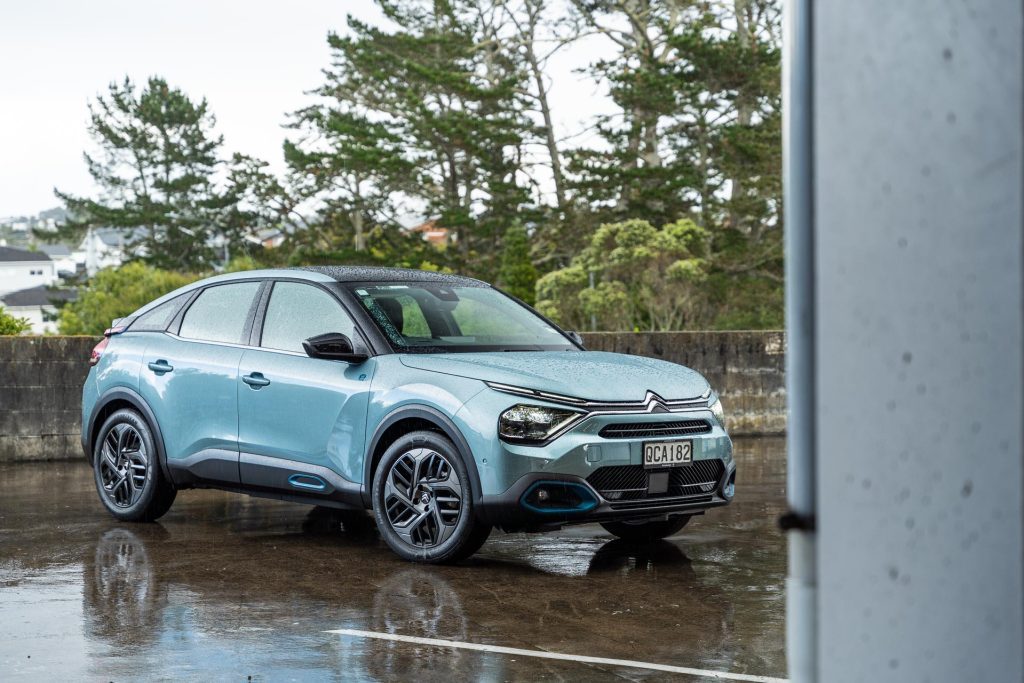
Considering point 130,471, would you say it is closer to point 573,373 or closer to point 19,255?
point 573,373

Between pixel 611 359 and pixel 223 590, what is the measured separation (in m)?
2.68

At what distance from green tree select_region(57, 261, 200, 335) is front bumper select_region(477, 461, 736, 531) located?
4877cm

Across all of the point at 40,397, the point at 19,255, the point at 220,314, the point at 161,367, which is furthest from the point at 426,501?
the point at 19,255

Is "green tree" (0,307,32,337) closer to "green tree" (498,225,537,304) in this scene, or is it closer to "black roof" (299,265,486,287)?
"black roof" (299,265,486,287)

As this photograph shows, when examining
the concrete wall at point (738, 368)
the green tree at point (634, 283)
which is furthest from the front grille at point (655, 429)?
the green tree at point (634, 283)

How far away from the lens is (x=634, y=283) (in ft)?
115

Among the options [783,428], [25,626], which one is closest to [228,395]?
[25,626]

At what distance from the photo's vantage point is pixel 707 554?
838cm

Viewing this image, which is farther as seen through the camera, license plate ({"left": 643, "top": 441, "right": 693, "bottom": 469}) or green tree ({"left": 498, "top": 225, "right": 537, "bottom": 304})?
green tree ({"left": 498, "top": 225, "right": 537, "bottom": 304})

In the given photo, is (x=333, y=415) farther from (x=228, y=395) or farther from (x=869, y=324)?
(x=869, y=324)

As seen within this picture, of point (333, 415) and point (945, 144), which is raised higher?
point (945, 144)

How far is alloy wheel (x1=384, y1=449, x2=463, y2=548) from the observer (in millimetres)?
7691

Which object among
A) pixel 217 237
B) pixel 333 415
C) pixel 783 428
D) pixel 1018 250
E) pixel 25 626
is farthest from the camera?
pixel 217 237

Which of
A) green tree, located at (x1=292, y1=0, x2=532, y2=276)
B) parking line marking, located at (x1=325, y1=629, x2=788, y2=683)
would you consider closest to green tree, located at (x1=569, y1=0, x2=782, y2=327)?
green tree, located at (x1=292, y1=0, x2=532, y2=276)
